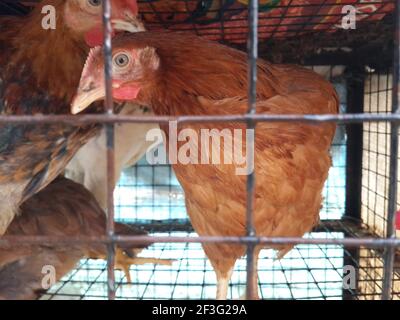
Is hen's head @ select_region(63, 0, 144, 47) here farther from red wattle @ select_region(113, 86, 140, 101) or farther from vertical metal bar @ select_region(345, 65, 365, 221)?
vertical metal bar @ select_region(345, 65, 365, 221)

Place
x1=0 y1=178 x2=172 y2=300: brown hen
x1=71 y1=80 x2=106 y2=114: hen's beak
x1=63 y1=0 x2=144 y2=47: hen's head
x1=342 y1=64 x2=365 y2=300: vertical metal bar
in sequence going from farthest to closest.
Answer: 1. x1=342 y1=64 x2=365 y2=300: vertical metal bar
2. x1=0 y1=178 x2=172 y2=300: brown hen
3. x1=63 y1=0 x2=144 y2=47: hen's head
4. x1=71 y1=80 x2=106 y2=114: hen's beak

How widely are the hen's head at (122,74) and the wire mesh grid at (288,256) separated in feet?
1.85

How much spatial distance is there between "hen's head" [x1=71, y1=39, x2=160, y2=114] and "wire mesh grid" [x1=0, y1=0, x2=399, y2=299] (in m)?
0.56

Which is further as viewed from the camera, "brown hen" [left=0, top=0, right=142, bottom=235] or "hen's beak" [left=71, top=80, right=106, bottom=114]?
"brown hen" [left=0, top=0, right=142, bottom=235]

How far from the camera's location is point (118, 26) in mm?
1158

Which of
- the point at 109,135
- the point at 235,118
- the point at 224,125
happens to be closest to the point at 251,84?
the point at 235,118

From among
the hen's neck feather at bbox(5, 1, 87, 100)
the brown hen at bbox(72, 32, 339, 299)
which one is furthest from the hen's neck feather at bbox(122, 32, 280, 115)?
the hen's neck feather at bbox(5, 1, 87, 100)

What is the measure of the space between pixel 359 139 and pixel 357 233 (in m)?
0.47

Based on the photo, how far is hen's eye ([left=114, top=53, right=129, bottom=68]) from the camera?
94 centimetres

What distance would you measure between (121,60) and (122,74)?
32mm

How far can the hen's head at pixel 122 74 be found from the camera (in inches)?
33.8

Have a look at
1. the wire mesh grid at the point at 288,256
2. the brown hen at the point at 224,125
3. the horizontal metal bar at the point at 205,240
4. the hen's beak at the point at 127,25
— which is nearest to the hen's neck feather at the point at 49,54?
the hen's beak at the point at 127,25
